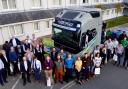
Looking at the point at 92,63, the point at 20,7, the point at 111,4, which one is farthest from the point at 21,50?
the point at 111,4

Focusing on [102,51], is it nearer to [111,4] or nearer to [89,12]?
[89,12]

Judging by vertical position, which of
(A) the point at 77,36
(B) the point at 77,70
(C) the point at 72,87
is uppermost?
(A) the point at 77,36

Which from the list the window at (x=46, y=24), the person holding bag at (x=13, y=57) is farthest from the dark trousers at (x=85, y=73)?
the window at (x=46, y=24)

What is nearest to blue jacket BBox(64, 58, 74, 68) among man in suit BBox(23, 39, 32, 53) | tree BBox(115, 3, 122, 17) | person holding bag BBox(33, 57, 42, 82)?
person holding bag BBox(33, 57, 42, 82)

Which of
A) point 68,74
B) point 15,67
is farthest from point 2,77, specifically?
point 68,74

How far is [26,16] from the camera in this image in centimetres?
2123

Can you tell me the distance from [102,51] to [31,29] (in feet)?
34.9

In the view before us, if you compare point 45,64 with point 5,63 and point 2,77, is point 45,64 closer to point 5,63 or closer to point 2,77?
point 5,63

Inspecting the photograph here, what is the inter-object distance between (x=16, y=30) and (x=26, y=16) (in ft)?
6.03

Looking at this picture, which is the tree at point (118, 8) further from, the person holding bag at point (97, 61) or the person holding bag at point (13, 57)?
the person holding bag at point (13, 57)

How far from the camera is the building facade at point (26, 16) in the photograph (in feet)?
64.5

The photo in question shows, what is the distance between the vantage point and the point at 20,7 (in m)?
20.8

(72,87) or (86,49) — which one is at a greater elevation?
(86,49)

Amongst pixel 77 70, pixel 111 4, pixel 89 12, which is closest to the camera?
pixel 77 70
